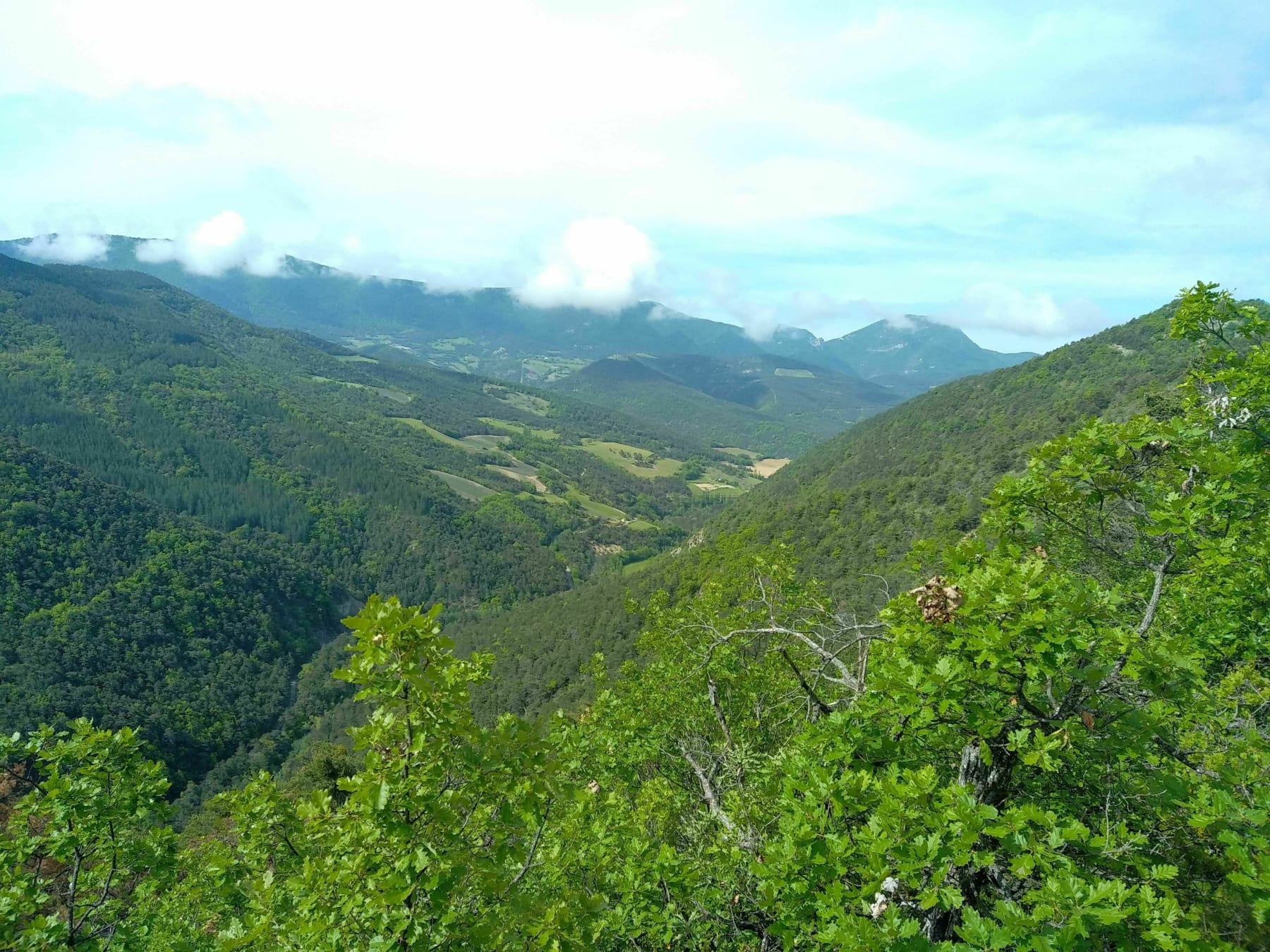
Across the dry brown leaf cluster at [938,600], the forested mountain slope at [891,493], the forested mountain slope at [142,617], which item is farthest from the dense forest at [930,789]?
the forested mountain slope at [142,617]

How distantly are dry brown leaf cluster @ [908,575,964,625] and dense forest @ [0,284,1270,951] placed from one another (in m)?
0.02

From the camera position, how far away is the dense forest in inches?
211

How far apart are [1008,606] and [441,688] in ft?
17.6

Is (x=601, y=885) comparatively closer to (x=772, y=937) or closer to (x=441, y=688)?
(x=772, y=937)

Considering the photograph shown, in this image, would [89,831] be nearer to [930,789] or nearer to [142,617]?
[930,789]

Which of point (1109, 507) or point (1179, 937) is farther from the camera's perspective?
point (1109, 507)

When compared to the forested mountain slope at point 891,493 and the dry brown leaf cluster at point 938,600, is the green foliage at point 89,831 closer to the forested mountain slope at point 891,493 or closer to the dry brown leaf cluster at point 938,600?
the dry brown leaf cluster at point 938,600

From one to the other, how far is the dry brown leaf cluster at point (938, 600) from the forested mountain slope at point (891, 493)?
16.6m

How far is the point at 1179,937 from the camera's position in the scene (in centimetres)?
450

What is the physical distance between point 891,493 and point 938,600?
346ft

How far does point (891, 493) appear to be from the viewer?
343 feet

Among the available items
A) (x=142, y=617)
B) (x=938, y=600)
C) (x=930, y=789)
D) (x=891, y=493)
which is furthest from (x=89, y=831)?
(x=142, y=617)

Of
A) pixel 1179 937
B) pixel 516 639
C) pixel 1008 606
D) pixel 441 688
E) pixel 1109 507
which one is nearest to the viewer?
pixel 1179 937

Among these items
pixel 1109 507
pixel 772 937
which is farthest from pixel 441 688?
pixel 1109 507
